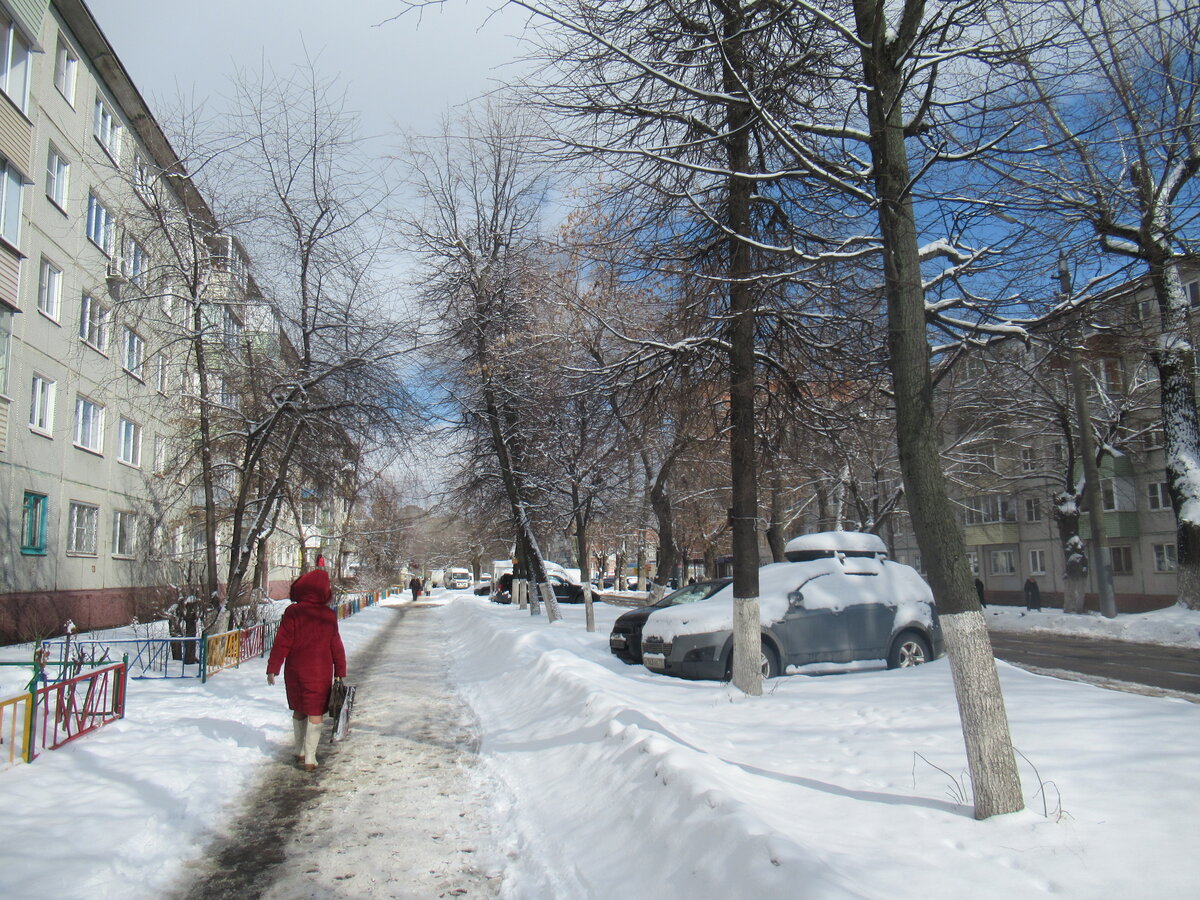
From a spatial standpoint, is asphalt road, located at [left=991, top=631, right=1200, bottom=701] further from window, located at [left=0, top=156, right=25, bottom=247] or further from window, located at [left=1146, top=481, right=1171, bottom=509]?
window, located at [left=0, top=156, right=25, bottom=247]

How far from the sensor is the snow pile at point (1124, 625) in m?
19.2

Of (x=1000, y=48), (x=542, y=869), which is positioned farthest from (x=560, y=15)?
(x=542, y=869)

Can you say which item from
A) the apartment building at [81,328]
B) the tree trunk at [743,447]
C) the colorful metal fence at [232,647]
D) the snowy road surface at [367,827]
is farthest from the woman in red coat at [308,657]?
the apartment building at [81,328]

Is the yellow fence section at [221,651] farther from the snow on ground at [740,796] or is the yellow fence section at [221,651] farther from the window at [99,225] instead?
the window at [99,225]

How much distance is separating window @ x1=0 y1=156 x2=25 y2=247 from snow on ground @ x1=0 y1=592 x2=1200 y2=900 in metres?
10.3

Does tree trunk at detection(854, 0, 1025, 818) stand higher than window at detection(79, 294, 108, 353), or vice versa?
window at detection(79, 294, 108, 353)

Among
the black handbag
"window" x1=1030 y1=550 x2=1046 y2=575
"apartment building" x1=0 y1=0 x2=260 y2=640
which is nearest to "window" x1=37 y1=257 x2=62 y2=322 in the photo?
"apartment building" x1=0 y1=0 x2=260 y2=640

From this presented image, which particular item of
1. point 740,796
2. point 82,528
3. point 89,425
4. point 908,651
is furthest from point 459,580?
point 740,796

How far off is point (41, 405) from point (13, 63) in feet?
24.2

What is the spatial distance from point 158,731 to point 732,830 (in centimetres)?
642

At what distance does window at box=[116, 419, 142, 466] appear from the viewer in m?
23.8

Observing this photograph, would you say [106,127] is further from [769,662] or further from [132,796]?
[769,662]

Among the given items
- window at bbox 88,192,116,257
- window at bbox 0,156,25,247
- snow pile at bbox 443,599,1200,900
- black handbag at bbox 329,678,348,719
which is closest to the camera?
snow pile at bbox 443,599,1200,900

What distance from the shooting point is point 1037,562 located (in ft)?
139
